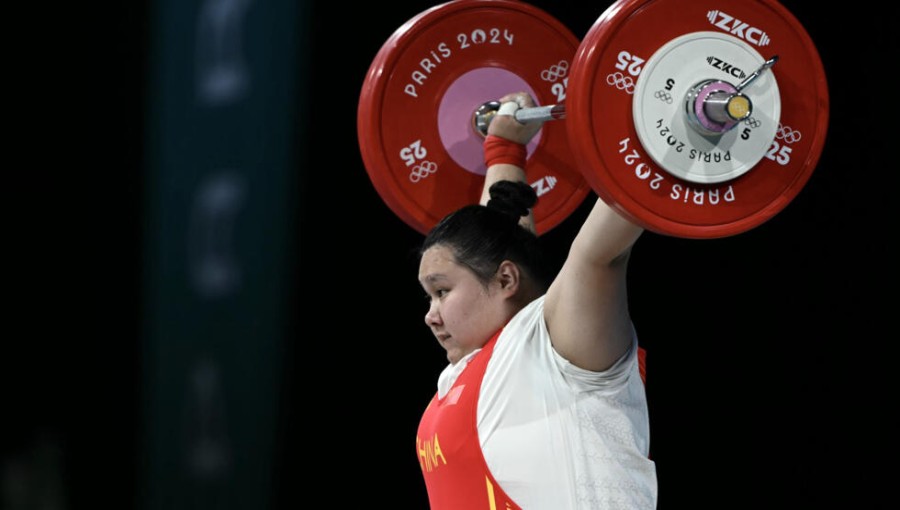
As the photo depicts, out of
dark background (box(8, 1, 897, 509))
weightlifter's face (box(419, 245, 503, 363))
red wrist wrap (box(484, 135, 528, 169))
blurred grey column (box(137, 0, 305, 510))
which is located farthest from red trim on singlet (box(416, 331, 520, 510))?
blurred grey column (box(137, 0, 305, 510))

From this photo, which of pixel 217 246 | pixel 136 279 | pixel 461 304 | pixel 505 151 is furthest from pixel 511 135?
pixel 136 279

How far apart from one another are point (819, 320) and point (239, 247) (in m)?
2.08

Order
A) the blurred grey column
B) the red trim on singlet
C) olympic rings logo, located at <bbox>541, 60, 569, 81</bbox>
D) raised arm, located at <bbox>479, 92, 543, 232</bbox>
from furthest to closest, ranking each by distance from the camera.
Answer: the blurred grey column
olympic rings logo, located at <bbox>541, 60, 569, 81</bbox>
raised arm, located at <bbox>479, 92, 543, 232</bbox>
the red trim on singlet

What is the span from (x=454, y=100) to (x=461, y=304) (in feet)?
2.53

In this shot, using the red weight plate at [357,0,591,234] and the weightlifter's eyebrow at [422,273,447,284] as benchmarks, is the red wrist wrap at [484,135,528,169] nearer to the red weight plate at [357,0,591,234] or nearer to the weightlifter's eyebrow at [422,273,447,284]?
the red weight plate at [357,0,591,234]

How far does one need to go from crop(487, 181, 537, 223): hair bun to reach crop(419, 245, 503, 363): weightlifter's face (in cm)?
22

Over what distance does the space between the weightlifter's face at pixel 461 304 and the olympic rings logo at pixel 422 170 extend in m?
0.52

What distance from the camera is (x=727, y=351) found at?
3.85 metres

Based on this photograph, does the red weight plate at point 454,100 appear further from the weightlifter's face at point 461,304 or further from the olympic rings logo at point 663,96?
the olympic rings logo at point 663,96

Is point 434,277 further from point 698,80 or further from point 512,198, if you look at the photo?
point 698,80

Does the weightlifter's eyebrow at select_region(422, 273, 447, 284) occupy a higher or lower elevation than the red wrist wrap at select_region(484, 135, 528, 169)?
lower

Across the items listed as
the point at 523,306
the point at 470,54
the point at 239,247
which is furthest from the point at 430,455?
the point at 239,247

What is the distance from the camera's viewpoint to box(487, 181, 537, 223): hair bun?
2.69 m

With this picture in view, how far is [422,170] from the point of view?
303 centimetres
